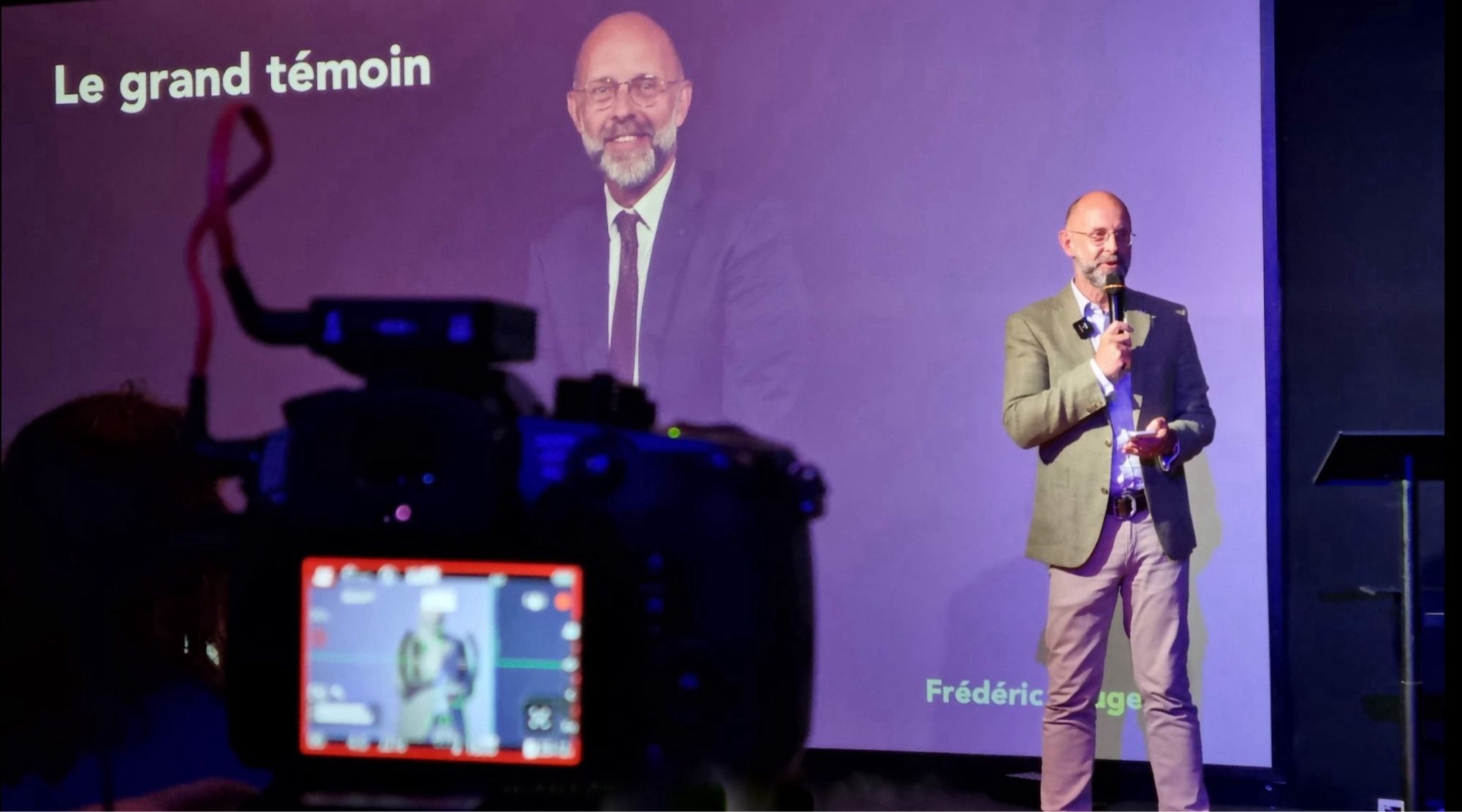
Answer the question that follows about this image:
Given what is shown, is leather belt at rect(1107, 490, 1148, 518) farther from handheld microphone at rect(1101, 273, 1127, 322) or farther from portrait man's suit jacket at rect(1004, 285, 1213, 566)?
handheld microphone at rect(1101, 273, 1127, 322)

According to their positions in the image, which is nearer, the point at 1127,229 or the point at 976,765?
the point at 1127,229

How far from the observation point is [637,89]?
2.99 metres

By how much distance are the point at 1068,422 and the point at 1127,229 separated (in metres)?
0.47

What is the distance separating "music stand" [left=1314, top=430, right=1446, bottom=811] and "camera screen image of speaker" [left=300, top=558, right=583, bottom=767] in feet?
5.43

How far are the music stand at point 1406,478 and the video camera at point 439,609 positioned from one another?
141 centimetres

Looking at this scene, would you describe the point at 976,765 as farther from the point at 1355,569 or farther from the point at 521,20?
the point at 521,20

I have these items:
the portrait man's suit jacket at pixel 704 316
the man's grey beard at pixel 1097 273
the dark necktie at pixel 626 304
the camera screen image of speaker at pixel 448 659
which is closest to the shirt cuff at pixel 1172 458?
the man's grey beard at pixel 1097 273

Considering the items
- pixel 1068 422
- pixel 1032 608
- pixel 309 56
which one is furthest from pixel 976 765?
pixel 309 56

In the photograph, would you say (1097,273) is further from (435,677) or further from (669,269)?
(435,677)

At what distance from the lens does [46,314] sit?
3.27m

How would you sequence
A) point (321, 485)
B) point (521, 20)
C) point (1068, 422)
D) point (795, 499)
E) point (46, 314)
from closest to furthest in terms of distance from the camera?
point (321, 485)
point (795, 499)
point (1068, 422)
point (521, 20)
point (46, 314)

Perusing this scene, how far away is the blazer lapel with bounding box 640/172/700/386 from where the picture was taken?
116 inches

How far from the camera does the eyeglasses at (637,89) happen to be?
2.98 meters

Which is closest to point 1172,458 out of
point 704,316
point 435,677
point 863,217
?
point 863,217
